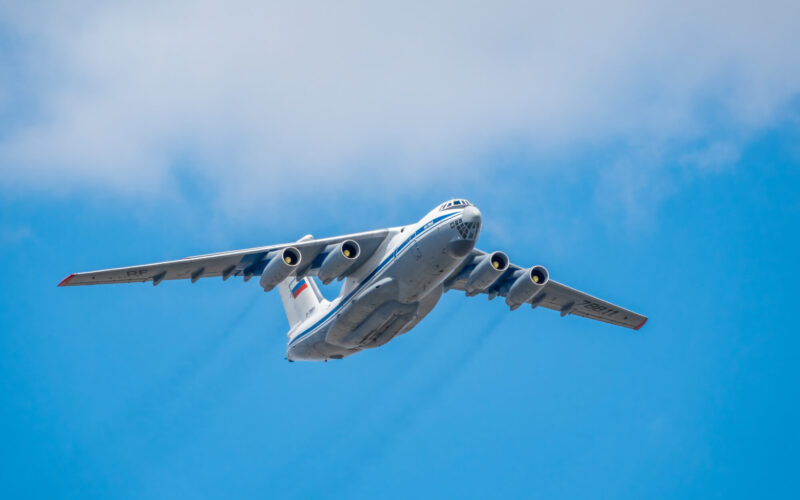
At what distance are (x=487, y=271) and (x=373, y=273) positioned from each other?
2.83 m

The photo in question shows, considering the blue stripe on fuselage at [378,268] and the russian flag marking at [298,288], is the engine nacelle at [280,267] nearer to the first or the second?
the blue stripe on fuselage at [378,268]

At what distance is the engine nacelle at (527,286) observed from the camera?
22547mm

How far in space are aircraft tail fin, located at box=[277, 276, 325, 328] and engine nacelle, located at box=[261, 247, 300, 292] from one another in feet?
16.7

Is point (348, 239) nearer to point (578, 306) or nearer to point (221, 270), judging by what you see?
point (221, 270)

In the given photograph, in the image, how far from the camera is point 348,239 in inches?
848

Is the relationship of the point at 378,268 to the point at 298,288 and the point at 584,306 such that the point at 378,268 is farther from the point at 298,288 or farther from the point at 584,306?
the point at 584,306

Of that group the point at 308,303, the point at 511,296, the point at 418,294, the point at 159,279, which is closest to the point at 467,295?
the point at 511,296

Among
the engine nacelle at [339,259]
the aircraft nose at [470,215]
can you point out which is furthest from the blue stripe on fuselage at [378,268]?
the engine nacelle at [339,259]

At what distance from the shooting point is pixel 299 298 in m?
26.4

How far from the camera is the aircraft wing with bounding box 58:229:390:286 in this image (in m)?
21.2

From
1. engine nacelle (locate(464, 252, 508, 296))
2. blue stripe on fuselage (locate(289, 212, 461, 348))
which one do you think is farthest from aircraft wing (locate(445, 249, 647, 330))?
blue stripe on fuselage (locate(289, 212, 461, 348))

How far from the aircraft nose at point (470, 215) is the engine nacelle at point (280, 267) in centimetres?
395

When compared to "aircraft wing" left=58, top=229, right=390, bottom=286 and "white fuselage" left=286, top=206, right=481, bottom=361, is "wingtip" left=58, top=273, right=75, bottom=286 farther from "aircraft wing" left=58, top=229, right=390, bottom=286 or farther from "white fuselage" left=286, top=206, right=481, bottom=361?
"white fuselage" left=286, top=206, right=481, bottom=361

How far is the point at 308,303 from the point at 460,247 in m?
7.84
